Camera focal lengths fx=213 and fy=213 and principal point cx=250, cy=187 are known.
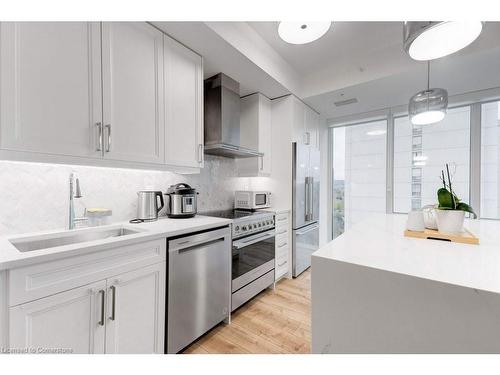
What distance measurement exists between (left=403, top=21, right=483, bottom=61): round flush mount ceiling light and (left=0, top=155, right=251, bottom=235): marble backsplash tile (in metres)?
1.99

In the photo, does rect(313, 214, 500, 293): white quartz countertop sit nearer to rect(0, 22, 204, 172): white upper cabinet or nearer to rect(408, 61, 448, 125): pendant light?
rect(408, 61, 448, 125): pendant light

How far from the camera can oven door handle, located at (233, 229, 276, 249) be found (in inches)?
77.2

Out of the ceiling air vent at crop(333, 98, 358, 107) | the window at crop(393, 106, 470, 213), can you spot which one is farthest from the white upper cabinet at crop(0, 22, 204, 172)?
the window at crop(393, 106, 470, 213)

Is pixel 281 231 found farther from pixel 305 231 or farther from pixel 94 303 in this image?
pixel 94 303

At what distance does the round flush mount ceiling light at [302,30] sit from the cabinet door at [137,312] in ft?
5.36

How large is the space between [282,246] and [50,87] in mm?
2529

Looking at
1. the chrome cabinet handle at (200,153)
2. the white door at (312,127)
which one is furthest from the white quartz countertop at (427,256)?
the white door at (312,127)

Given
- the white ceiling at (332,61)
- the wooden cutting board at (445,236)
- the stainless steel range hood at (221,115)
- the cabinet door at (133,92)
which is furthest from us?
the stainless steel range hood at (221,115)

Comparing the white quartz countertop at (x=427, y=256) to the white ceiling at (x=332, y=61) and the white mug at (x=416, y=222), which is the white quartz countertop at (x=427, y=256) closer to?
the white mug at (x=416, y=222)

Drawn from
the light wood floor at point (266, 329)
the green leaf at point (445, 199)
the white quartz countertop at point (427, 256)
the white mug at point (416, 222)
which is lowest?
the light wood floor at point (266, 329)

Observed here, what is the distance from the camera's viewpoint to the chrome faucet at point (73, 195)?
55.0 inches
